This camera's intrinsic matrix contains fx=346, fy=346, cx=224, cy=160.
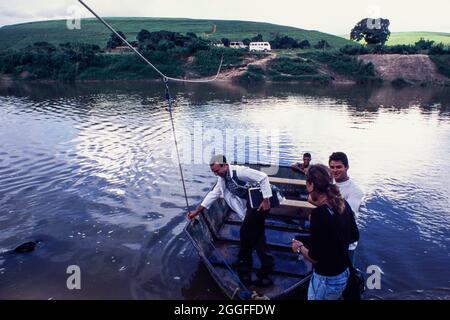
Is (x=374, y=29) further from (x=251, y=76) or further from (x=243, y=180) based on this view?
(x=243, y=180)

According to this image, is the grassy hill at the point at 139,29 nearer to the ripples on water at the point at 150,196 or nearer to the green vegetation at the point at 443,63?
the green vegetation at the point at 443,63

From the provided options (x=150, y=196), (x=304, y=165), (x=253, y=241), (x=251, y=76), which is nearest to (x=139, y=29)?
(x=251, y=76)

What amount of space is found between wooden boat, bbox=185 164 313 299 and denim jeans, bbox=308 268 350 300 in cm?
70

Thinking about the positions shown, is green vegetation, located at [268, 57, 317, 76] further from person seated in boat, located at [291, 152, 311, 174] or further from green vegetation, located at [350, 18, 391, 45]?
person seated in boat, located at [291, 152, 311, 174]

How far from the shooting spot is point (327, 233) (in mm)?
3875

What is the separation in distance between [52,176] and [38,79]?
185 feet

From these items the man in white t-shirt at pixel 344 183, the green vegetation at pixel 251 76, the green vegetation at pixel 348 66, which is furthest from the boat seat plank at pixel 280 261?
the green vegetation at pixel 348 66

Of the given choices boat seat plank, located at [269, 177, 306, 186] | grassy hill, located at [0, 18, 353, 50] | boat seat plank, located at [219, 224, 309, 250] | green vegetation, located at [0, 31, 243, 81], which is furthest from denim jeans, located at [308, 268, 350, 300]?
grassy hill, located at [0, 18, 353, 50]

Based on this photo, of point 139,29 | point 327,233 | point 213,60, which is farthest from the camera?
point 139,29

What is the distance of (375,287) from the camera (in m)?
7.32

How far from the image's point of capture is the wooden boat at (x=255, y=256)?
20.1 feet

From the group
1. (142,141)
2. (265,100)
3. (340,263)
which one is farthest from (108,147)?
(265,100)

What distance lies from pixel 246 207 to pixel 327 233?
9.70ft

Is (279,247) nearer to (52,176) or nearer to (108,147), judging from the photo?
(52,176)
